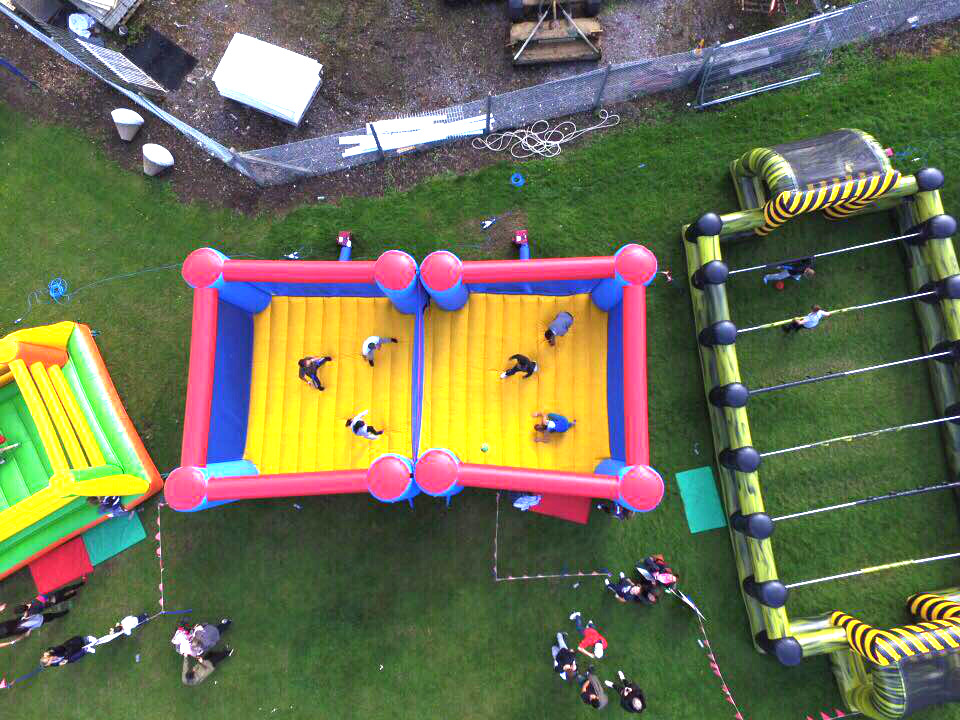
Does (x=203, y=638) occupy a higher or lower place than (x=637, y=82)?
lower

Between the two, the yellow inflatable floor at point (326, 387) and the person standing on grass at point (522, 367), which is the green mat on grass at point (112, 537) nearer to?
the yellow inflatable floor at point (326, 387)

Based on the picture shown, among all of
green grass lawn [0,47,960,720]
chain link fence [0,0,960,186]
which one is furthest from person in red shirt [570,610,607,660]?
chain link fence [0,0,960,186]

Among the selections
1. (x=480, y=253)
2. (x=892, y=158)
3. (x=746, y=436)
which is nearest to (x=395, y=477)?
(x=480, y=253)

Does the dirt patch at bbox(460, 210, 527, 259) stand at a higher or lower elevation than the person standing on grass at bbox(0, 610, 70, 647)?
higher

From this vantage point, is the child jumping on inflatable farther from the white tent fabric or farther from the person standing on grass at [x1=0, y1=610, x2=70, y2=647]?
the white tent fabric

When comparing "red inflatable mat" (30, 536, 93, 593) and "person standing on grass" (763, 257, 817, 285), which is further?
"red inflatable mat" (30, 536, 93, 593)

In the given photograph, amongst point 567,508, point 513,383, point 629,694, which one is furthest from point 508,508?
point 629,694

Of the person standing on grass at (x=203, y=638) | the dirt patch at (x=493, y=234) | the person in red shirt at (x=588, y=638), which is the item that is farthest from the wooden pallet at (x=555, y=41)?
the person standing on grass at (x=203, y=638)

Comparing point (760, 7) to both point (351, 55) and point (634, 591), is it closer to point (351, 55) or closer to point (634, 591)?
point (351, 55)
